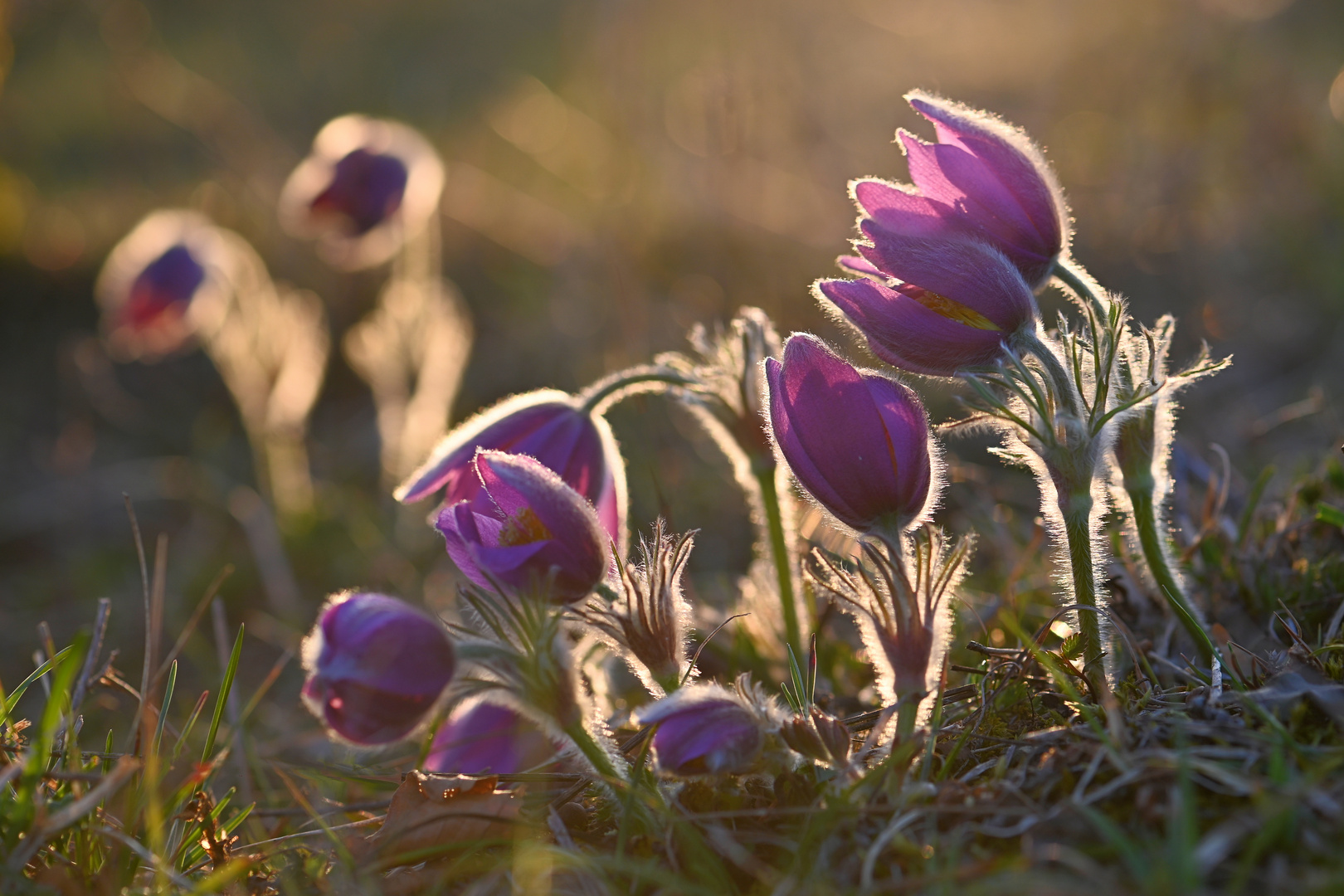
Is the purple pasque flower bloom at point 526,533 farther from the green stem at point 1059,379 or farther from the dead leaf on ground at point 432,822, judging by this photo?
the green stem at point 1059,379

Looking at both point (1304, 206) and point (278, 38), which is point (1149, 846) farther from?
point (278, 38)

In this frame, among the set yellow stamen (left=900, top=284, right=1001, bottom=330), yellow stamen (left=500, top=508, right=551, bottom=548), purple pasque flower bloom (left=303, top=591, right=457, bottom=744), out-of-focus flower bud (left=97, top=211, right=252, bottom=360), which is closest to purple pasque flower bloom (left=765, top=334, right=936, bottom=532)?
yellow stamen (left=900, top=284, right=1001, bottom=330)

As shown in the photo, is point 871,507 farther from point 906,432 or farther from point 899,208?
point 899,208

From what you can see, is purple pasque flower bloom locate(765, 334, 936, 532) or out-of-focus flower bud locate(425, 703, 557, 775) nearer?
purple pasque flower bloom locate(765, 334, 936, 532)

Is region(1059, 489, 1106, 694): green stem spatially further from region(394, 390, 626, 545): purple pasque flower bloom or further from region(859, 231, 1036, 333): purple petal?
region(394, 390, 626, 545): purple pasque flower bloom

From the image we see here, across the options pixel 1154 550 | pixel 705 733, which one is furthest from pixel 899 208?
pixel 705 733

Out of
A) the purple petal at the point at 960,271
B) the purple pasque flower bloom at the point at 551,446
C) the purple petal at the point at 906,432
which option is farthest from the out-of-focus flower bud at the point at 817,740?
the purple petal at the point at 960,271
